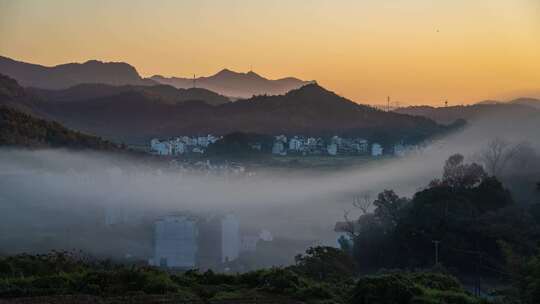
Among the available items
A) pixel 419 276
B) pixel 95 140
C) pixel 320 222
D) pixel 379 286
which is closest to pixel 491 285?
pixel 419 276

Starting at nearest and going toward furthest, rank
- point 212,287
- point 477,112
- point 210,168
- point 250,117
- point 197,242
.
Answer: point 212,287, point 197,242, point 210,168, point 477,112, point 250,117

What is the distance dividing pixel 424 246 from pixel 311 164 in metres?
19.0

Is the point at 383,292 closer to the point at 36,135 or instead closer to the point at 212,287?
the point at 212,287

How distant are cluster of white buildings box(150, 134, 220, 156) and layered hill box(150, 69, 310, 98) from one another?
9561 millimetres

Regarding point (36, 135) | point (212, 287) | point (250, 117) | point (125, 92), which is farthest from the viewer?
point (250, 117)

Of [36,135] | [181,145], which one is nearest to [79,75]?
[181,145]

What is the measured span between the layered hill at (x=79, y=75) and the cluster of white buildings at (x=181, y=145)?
10139 millimetres

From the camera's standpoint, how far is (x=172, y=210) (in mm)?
22375

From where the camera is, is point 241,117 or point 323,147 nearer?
point 323,147

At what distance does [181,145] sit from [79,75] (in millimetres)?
14273

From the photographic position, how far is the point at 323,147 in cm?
3953

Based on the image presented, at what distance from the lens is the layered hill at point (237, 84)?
1969 inches

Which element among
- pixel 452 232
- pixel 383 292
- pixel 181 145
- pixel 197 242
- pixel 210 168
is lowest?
pixel 197 242

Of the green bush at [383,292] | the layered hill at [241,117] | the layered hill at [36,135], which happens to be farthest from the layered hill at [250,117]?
the green bush at [383,292]
